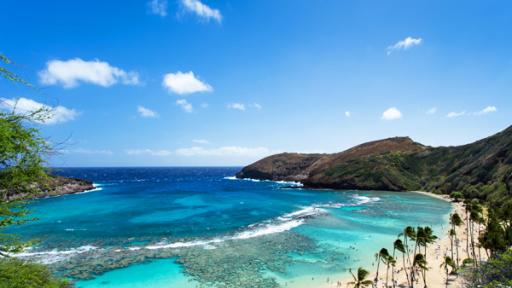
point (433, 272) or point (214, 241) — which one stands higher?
point (433, 272)

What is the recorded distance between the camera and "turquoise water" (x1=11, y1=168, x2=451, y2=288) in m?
41.6

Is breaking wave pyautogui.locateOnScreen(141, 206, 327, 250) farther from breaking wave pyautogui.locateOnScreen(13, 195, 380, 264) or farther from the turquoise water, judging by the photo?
the turquoise water

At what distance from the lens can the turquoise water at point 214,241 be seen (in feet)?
136

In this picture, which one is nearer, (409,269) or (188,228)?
(409,269)

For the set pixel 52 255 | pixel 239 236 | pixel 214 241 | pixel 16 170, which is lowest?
pixel 52 255

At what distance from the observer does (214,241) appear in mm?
58500

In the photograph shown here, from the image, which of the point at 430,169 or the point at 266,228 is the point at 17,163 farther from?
the point at 430,169

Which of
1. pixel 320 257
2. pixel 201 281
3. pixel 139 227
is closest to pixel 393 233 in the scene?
pixel 320 257

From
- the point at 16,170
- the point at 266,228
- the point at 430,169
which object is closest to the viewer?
the point at 16,170

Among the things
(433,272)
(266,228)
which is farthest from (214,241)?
(433,272)

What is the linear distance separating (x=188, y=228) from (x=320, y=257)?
109 ft

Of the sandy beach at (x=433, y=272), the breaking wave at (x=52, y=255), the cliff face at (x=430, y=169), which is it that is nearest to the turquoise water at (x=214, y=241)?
the breaking wave at (x=52, y=255)

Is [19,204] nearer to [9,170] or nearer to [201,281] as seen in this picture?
[9,170]

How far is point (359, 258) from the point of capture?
48.8 m
